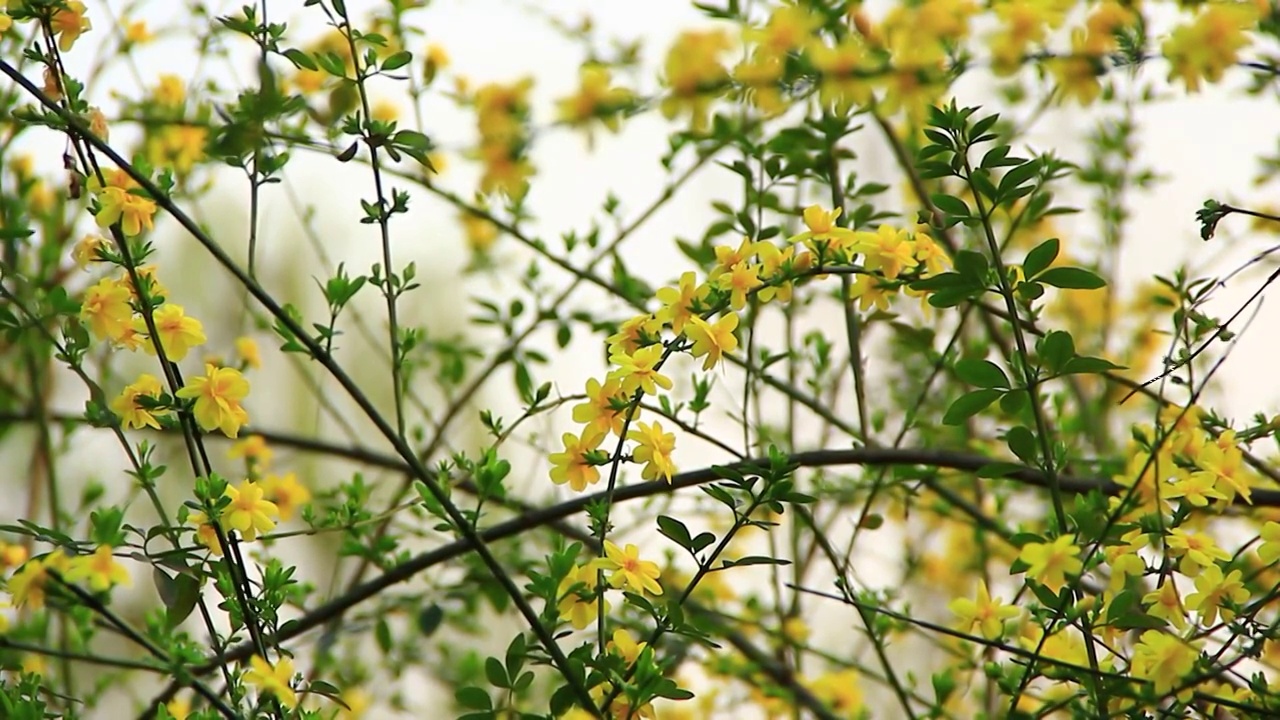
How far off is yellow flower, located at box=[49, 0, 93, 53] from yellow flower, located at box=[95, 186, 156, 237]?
9cm

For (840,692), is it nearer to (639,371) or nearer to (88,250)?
(639,371)

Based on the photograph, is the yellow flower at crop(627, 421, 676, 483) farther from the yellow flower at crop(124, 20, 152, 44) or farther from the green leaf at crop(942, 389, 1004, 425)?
the yellow flower at crop(124, 20, 152, 44)

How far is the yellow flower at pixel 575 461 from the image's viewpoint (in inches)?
29.1

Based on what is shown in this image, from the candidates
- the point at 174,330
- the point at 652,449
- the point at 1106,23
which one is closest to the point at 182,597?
the point at 174,330

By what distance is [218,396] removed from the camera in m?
0.70

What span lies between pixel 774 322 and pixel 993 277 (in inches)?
55.5

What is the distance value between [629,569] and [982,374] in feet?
0.70

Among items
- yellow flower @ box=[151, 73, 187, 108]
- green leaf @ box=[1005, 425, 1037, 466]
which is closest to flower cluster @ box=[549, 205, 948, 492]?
green leaf @ box=[1005, 425, 1037, 466]

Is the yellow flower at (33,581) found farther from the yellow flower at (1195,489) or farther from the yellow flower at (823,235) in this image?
the yellow flower at (1195,489)

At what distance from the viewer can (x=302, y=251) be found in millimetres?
2881

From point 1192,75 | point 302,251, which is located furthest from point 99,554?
point 302,251

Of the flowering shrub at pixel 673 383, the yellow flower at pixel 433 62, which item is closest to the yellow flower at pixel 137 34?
the flowering shrub at pixel 673 383

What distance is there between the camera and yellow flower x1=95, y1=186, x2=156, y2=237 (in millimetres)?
696

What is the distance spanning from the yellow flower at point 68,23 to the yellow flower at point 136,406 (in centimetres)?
19
